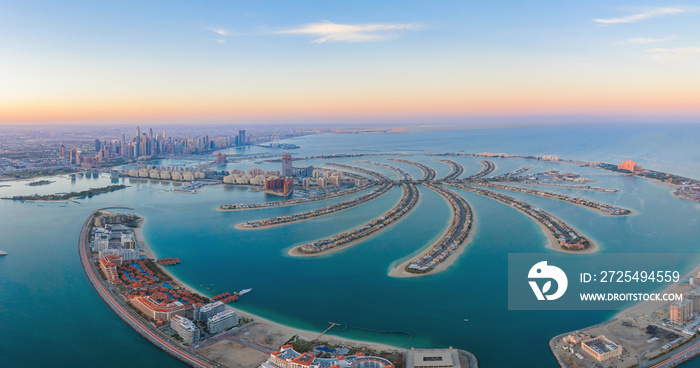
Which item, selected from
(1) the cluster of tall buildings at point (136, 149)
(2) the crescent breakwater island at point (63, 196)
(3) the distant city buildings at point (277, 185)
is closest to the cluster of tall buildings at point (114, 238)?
(2) the crescent breakwater island at point (63, 196)

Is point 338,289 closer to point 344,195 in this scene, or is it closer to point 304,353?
point 304,353

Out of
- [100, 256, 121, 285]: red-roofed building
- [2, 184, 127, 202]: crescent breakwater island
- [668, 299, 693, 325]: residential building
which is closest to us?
[668, 299, 693, 325]: residential building

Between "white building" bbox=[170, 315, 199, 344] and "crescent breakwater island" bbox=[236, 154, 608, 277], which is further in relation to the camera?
"crescent breakwater island" bbox=[236, 154, 608, 277]

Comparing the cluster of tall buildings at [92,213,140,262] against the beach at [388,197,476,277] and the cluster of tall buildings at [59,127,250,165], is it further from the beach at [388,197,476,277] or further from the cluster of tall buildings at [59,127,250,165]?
the cluster of tall buildings at [59,127,250,165]

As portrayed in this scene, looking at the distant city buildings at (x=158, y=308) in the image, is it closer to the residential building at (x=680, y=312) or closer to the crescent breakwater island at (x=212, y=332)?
the crescent breakwater island at (x=212, y=332)

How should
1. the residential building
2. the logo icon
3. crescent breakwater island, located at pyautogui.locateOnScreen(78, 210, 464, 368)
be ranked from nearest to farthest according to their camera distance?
crescent breakwater island, located at pyautogui.locateOnScreen(78, 210, 464, 368) → the residential building → the logo icon

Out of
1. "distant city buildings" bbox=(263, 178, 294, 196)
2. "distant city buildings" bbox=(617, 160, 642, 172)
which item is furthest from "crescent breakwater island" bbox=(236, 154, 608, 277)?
"distant city buildings" bbox=(617, 160, 642, 172)

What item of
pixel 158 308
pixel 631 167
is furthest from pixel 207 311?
pixel 631 167

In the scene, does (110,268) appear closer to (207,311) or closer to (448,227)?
(207,311)
